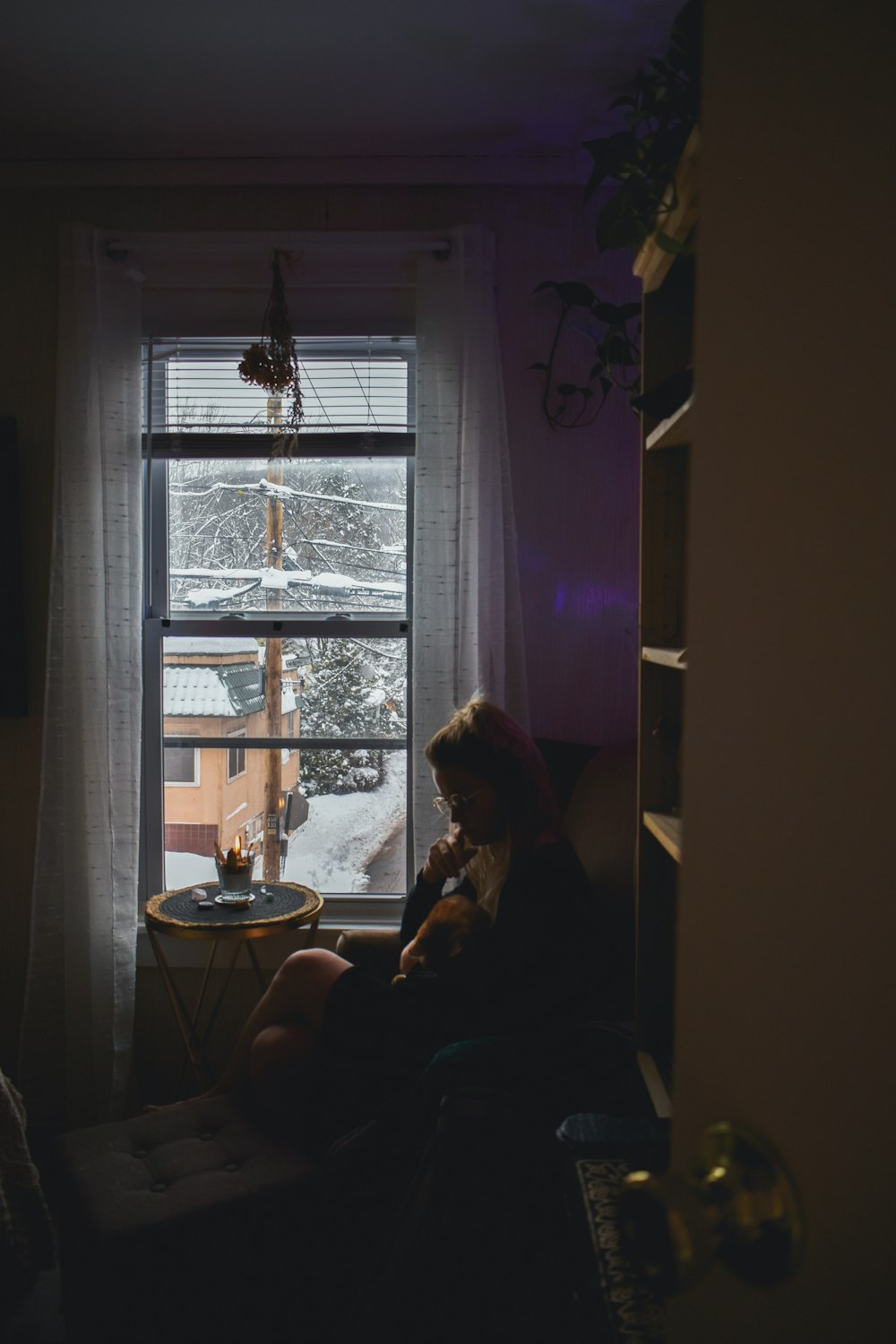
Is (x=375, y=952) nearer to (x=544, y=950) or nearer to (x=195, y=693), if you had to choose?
(x=544, y=950)

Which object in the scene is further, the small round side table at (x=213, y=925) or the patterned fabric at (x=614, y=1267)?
the small round side table at (x=213, y=925)

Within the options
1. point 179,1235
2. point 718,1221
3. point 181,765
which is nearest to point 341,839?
point 181,765

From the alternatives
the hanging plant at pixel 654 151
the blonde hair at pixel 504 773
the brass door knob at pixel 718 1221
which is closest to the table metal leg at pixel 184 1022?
the blonde hair at pixel 504 773

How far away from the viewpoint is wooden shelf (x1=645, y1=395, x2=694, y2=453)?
A: 145cm

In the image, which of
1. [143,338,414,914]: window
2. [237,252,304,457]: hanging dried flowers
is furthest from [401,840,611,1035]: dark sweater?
[237,252,304,457]: hanging dried flowers

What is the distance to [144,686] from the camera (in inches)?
109

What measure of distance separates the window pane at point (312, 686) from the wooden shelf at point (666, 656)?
119 cm

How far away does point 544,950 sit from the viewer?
5.49 ft

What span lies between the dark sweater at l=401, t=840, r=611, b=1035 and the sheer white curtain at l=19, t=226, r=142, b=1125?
1.31 meters

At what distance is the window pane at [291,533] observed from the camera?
274 cm

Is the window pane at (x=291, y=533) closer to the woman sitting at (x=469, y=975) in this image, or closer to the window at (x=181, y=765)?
the window at (x=181, y=765)

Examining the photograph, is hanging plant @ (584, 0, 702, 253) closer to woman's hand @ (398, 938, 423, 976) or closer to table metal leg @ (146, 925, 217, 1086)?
woman's hand @ (398, 938, 423, 976)

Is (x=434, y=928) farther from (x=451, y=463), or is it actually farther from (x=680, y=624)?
(x=451, y=463)

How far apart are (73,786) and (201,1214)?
52.5 inches
